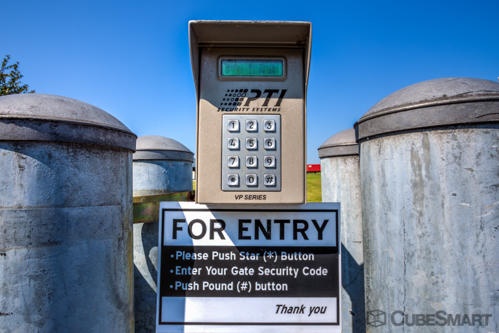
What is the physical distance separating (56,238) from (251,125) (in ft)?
3.27

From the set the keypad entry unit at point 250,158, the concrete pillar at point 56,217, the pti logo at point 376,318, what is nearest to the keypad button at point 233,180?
the keypad entry unit at point 250,158

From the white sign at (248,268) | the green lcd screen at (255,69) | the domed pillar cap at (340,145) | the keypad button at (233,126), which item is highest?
the green lcd screen at (255,69)

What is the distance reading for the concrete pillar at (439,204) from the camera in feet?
3.93

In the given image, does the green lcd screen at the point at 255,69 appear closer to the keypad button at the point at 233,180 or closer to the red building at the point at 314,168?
the keypad button at the point at 233,180

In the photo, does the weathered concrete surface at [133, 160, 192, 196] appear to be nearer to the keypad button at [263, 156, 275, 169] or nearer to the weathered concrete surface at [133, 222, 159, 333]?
the weathered concrete surface at [133, 222, 159, 333]

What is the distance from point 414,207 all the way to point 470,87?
1.85 ft

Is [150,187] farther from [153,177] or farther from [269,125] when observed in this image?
[269,125]

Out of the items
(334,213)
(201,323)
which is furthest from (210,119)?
(201,323)

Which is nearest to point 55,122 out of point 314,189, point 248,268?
point 248,268

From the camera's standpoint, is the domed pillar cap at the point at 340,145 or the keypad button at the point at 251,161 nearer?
the keypad button at the point at 251,161

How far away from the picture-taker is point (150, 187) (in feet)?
12.4

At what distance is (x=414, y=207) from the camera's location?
50.6 inches

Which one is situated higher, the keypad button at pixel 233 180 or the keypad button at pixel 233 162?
the keypad button at pixel 233 162

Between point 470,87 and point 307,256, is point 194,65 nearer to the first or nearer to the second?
point 307,256
